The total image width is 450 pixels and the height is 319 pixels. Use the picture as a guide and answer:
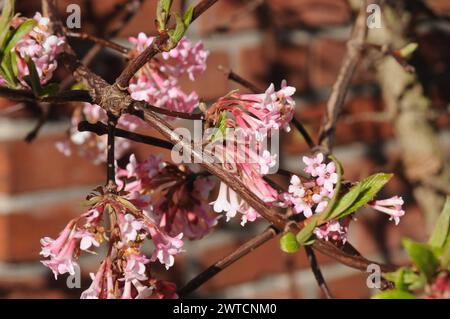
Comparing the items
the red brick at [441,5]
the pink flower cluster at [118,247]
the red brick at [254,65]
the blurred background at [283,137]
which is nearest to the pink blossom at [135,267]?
the pink flower cluster at [118,247]

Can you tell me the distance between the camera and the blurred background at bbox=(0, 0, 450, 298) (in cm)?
61

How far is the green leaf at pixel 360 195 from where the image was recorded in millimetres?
299

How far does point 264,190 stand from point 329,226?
0.04m

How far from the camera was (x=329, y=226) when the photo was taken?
1.10 ft

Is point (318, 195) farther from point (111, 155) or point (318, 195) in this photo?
point (111, 155)

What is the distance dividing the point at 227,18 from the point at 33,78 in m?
0.42

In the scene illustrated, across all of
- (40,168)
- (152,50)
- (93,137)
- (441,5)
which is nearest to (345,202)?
(152,50)

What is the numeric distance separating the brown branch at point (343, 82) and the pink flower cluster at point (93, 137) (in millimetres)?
128

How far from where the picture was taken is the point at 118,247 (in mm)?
335

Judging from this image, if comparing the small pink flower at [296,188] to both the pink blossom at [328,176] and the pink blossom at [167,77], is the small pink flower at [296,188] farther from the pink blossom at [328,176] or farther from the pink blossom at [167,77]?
the pink blossom at [167,77]

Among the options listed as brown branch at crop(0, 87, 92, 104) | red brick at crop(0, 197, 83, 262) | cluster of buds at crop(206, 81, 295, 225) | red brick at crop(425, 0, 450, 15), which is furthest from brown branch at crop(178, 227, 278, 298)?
red brick at crop(425, 0, 450, 15)

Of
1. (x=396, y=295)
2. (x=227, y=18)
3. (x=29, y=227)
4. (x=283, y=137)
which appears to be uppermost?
(x=227, y=18)

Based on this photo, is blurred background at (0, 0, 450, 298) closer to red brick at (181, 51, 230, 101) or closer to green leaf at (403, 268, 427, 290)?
red brick at (181, 51, 230, 101)

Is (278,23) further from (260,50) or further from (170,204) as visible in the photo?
(170,204)
